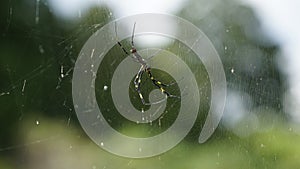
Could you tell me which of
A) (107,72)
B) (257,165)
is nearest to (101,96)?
(107,72)

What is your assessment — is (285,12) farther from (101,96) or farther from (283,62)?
(101,96)

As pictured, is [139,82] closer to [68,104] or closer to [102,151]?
[68,104]

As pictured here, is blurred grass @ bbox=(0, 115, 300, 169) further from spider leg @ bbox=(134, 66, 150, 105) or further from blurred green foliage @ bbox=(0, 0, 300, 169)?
spider leg @ bbox=(134, 66, 150, 105)

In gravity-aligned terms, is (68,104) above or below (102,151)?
above

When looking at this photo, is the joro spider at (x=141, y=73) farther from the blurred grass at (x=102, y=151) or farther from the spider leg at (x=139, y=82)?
the blurred grass at (x=102, y=151)

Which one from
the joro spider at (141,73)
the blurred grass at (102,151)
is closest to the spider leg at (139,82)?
the joro spider at (141,73)

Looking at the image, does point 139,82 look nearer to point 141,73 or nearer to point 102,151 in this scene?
point 141,73

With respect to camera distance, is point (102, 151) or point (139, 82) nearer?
point (139, 82)

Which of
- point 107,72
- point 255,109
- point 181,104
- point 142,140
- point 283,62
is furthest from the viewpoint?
point 283,62

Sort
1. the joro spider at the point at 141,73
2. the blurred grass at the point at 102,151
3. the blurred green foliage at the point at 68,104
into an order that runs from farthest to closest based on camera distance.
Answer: the blurred grass at the point at 102,151, the blurred green foliage at the point at 68,104, the joro spider at the point at 141,73

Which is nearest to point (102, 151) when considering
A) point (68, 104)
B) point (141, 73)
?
point (68, 104)

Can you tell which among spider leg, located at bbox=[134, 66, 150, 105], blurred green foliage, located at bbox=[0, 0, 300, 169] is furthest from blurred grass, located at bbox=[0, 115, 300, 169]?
spider leg, located at bbox=[134, 66, 150, 105]
